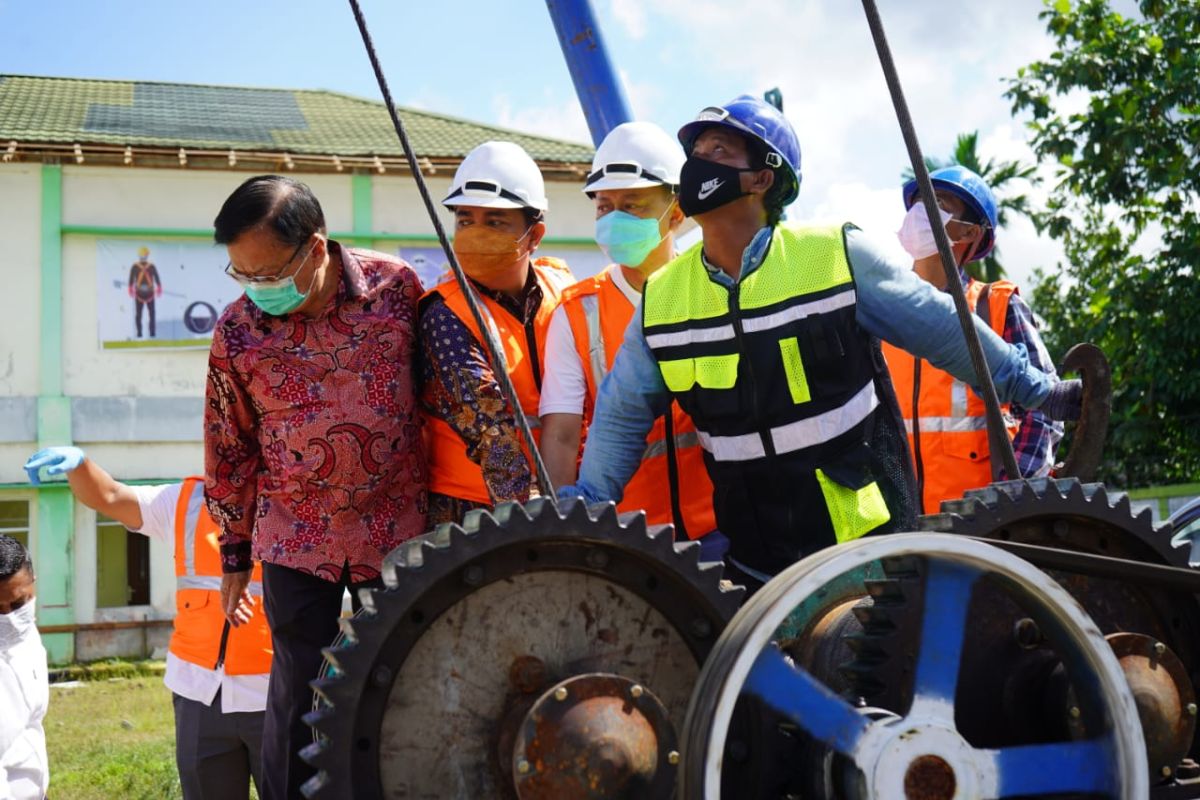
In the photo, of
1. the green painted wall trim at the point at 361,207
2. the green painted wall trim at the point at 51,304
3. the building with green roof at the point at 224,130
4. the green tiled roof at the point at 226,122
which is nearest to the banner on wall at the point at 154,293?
the green painted wall trim at the point at 51,304

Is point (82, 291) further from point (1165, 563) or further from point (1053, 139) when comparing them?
point (1165, 563)

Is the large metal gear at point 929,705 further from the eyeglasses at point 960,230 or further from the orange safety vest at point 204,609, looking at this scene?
the orange safety vest at point 204,609

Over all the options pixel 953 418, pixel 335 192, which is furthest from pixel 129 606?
pixel 953 418

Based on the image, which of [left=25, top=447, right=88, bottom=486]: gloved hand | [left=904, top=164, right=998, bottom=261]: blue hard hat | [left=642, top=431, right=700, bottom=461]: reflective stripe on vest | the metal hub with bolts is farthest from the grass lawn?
the metal hub with bolts

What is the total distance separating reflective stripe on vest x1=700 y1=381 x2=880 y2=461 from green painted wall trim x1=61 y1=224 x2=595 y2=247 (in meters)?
13.7

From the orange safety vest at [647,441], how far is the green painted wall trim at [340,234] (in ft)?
42.3

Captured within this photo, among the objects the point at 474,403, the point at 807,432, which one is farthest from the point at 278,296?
the point at 807,432

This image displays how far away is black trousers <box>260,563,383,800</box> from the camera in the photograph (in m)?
3.31

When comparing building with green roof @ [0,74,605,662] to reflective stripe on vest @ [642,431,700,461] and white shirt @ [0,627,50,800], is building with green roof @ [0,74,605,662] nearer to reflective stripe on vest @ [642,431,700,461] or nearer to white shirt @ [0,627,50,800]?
white shirt @ [0,627,50,800]

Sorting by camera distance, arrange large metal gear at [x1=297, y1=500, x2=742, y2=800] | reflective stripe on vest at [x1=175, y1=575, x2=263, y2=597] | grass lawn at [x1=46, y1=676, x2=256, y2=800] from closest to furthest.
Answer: large metal gear at [x1=297, y1=500, x2=742, y2=800]
reflective stripe on vest at [x1=175, y1=575, x2=263, y2=597]
grass lawn at [x1=46, y1=676, x2=256, y2=800]

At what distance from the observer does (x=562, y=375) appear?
355 centimetres

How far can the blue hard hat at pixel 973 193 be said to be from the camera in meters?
4.60

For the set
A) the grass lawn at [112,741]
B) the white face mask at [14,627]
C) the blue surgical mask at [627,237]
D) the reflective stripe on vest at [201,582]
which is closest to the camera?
the blue surgical mask at [627,237]

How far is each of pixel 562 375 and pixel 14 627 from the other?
2745 millimetres
